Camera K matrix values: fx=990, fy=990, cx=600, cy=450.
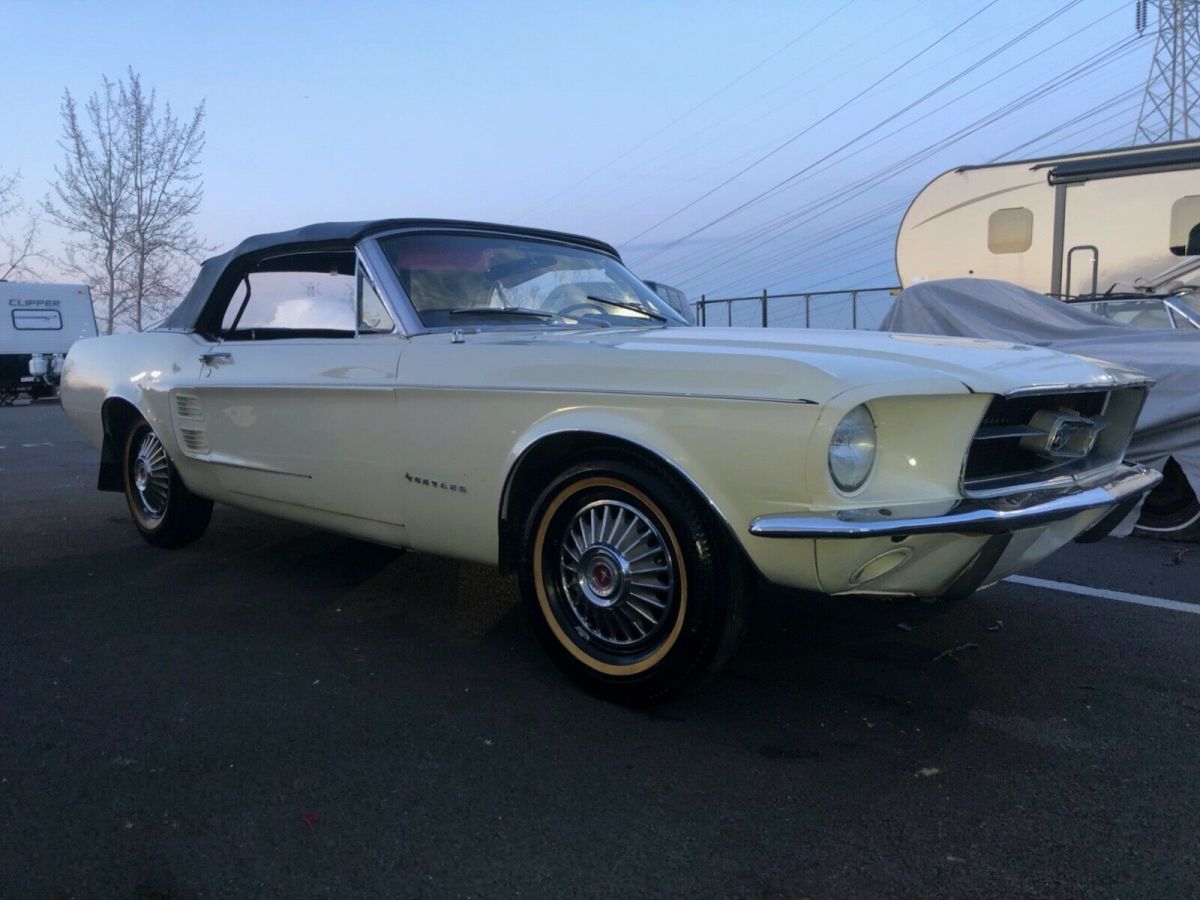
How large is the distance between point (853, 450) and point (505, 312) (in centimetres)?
177

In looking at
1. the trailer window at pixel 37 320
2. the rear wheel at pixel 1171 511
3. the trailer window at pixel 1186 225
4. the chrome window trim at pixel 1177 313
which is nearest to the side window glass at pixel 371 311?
the rear wheel at pixel 1171 511

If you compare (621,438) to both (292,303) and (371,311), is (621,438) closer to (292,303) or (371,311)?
(371,311)

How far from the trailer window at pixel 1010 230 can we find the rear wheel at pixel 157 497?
902 centimetres

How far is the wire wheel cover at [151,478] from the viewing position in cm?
512

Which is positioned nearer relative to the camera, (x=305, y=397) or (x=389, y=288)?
(x=389, y=288)

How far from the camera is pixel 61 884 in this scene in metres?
2.14

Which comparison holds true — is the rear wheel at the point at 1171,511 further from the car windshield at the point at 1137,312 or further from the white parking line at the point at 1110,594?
the car windshield at the point at 1137,312

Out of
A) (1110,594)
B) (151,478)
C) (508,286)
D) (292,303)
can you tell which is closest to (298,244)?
(292,303)

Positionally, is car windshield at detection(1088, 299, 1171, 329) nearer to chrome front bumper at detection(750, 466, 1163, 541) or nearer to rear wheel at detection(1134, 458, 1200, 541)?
rear wheel at detection(1134, 458, 1200, 541)

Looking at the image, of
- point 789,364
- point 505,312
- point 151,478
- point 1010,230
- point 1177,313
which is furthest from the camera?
point 1010,230

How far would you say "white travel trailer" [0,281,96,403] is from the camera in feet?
71.8

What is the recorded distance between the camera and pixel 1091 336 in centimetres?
591

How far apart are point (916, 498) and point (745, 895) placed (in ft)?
3.65

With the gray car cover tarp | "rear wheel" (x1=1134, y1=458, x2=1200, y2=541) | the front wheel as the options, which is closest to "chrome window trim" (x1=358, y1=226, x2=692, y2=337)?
the front wheel
